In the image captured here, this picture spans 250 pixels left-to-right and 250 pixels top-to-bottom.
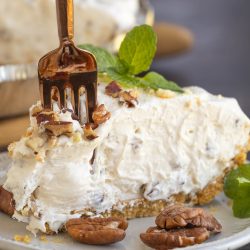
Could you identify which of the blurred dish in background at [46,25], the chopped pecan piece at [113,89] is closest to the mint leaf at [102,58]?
the chopped pecan piece at [113,89]

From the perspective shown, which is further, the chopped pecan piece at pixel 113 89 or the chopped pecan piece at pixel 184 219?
the chopped pecan piece at pixel 113 89

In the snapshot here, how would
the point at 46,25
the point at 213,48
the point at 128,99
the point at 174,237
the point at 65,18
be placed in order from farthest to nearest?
1. the point at 213,48
2. the point at 46,25
3. the point at 128,99
4. the point at 65,18
5. the point at 174,237

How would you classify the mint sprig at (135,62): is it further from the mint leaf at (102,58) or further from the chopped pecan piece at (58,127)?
the chopped pecan piece at (58,127)

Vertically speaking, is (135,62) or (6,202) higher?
(135,62)

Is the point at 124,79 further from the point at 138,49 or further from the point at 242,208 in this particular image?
the point at 242,208

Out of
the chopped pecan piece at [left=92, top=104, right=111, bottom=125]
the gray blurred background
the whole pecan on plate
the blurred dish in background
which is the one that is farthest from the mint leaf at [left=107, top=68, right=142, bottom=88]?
the blurred dish in background

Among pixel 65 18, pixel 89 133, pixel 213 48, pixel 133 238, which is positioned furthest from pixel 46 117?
pixel 213 48
